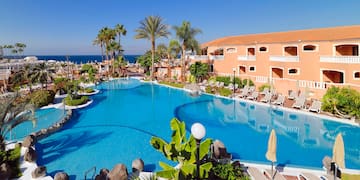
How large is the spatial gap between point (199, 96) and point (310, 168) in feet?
54.8

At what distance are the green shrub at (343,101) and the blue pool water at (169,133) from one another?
4.55 ft

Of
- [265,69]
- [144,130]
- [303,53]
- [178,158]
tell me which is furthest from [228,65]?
[178,158]

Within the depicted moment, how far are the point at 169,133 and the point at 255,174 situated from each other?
670 cm

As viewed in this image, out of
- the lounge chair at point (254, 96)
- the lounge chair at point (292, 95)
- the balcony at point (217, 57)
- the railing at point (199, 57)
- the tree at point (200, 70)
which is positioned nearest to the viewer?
the lounge chair at point (292, 95)

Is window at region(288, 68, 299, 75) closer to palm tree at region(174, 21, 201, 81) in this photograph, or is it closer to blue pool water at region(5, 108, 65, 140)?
palm tree at region(174, 21, 201, 81)

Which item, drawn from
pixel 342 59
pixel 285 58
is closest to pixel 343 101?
pixel 342 59

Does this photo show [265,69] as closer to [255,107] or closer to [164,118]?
[255,107]

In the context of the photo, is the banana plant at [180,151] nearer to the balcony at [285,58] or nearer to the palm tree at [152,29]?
the balcony at [285,58]

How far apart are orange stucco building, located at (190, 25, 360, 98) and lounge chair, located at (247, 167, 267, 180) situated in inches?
526

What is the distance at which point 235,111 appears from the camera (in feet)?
64.5

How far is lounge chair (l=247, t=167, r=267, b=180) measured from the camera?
27.6ft

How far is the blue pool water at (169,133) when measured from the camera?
35.2 feet

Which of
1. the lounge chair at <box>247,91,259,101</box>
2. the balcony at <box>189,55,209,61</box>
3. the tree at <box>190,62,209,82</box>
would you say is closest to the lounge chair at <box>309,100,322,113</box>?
the lounge chair at <box>247,91,259,101</box>

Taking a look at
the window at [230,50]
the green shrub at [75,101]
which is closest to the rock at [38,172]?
the green shrub at [75,101]
